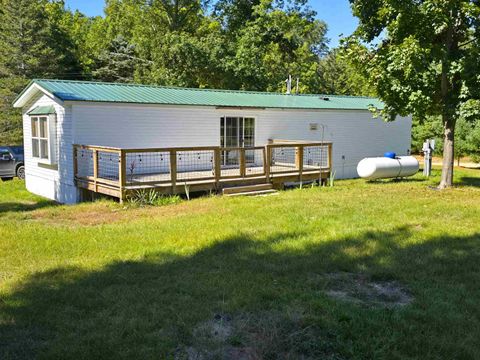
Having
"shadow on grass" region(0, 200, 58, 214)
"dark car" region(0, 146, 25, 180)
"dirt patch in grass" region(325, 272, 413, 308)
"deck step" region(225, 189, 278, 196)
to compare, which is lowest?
"shadow on grass" region(0, 200, 58, 214)

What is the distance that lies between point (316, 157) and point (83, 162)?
23.3 feet

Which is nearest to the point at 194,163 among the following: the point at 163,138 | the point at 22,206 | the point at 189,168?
the point at 189,168

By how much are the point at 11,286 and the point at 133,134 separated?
341 inches

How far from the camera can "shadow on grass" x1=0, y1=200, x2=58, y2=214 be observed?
11.6 metres

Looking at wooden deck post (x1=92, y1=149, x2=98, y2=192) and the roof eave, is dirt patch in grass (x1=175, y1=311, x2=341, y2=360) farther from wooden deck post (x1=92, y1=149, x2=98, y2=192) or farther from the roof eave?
the roof eave

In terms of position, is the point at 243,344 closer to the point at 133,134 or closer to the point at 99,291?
the point at 99,291

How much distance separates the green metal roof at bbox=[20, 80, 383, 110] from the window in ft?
4.10

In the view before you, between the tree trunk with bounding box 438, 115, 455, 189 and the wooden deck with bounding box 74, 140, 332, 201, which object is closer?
the wooden deck with bounding box 74, 140, 332, 201

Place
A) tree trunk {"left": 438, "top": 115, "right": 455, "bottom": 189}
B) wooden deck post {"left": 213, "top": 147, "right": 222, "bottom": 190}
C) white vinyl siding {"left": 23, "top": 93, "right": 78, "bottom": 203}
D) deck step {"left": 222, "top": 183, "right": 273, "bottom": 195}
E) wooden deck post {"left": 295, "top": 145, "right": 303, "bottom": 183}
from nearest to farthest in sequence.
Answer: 1. wooden deck post {"left": 213, "top": 147, "right": 222, "bottom": 190}
2. deck step {"left": 222, "top": 183, "right": 273, "bottom": 195}
3. white vinyl siding {"left": 23, "top": 93, "right": 78, "bottom": 203}
4. tree trunk {"left": 438, "top": 115, "right": 455, "bottom": 189}
5. wooden deck post {"left": 295, "top": 145, "right": 303, "bottom": 183}

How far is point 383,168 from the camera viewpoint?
14.8 m

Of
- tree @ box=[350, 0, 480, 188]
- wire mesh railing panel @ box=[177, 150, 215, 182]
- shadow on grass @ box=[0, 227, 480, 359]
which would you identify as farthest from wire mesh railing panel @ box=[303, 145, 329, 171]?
shadow on grass @ box=[0, 227, 480, 359]

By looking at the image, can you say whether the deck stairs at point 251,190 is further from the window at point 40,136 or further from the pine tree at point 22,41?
the pine tree at point 22,41

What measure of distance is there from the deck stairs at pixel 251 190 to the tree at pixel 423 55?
12.5ft

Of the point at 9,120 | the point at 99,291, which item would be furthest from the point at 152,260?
the point at 9,120
